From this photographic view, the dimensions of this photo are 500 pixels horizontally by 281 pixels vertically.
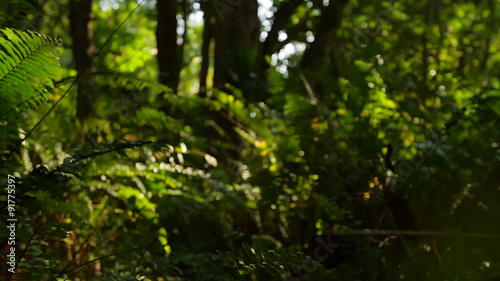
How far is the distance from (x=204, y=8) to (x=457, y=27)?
385 centimetres

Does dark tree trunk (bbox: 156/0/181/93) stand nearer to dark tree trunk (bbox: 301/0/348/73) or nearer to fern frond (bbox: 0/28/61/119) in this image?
dark tree trunk (bbox: 301/0/348/73)

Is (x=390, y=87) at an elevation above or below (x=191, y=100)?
below

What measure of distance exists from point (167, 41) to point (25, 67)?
3247 millimetres

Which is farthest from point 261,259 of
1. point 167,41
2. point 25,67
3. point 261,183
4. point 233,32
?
point 233,32

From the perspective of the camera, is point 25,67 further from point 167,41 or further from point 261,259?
point 167,41

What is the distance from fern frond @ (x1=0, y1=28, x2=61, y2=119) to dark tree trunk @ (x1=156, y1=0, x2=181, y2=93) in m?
3.04

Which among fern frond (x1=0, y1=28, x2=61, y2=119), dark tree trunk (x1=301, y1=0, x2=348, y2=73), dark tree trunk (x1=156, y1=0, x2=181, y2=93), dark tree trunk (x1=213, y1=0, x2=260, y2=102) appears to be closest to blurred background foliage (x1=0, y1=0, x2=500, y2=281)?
fern frond (x1=0, y1=28, x2=61, y2=119)

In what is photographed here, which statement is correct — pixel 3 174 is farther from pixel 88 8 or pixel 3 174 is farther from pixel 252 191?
pixel 88 8

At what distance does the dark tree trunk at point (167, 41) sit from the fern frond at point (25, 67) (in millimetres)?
3038

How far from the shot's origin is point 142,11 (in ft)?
22.6

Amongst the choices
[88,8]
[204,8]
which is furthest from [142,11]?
[88,8]

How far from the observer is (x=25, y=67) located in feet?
4.26

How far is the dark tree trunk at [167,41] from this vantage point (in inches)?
173

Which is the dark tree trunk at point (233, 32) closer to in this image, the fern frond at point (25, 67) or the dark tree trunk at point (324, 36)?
the dark tree trunk at point (324, 36)
